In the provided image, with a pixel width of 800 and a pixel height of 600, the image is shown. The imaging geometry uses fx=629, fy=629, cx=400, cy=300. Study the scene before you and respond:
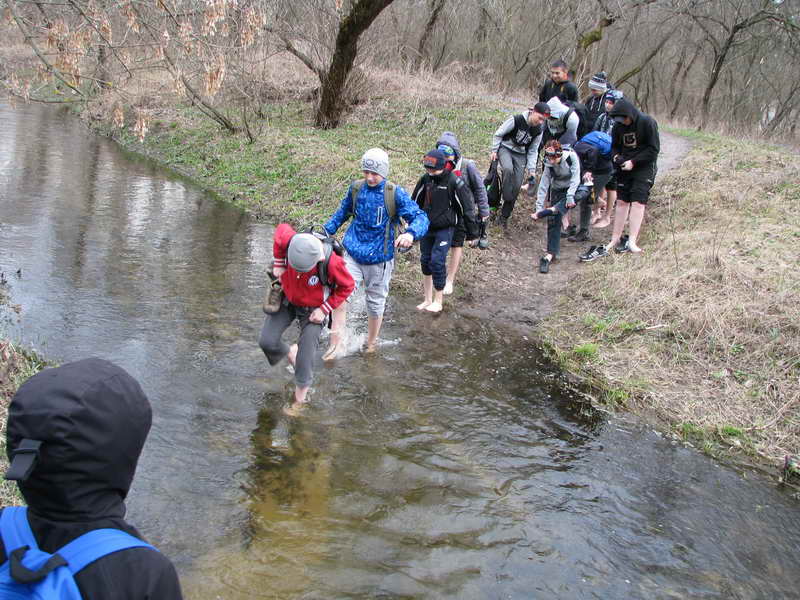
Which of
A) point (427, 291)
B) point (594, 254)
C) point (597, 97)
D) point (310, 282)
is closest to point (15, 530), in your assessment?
point (310, 282)

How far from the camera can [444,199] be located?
23.8 feet

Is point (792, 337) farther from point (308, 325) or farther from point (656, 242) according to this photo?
point (308, 325)

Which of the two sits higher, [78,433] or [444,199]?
[444,199]

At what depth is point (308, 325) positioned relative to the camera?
210 inches

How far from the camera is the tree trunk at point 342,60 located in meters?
14.5

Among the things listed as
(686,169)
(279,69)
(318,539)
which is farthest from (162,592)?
(279,69)

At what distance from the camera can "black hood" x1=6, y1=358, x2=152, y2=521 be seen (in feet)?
5.36

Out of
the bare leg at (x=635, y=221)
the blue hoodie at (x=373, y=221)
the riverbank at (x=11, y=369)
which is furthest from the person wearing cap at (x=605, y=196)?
the riverbank at (x=11, y=369)

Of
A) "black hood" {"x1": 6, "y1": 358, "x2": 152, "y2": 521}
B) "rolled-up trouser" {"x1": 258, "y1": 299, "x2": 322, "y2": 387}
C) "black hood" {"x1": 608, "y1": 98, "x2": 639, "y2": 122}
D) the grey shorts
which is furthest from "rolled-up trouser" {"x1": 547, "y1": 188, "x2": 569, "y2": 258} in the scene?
"black hood" {"x1": 6, "y1": 358, "x2": 152, "y2": 521}

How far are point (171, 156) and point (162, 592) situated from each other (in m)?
16.4

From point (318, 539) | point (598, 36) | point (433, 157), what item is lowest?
point (318, 539)

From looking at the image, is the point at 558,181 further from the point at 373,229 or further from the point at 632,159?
the point at 373,229

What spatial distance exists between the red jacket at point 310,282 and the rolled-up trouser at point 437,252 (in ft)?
7.91

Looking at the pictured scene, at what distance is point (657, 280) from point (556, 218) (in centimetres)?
173
